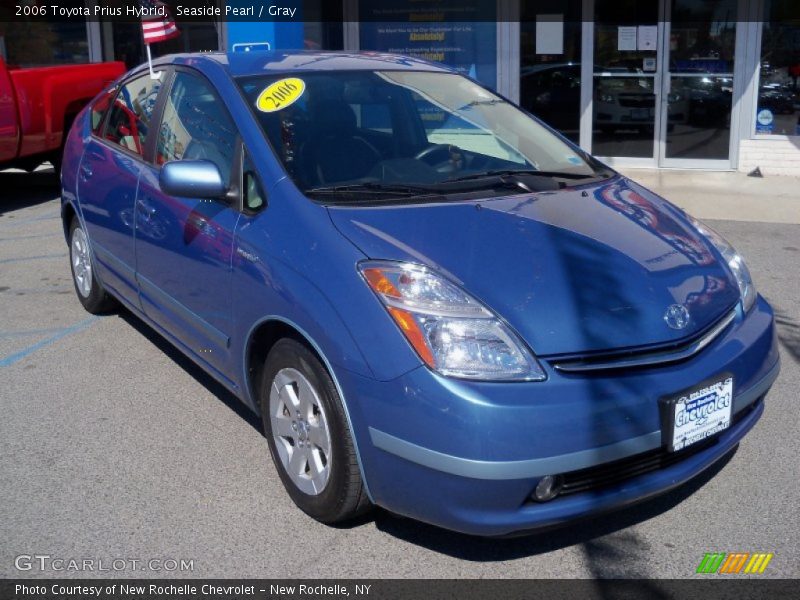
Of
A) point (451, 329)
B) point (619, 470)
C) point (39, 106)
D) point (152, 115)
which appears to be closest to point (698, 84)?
point (39, 106)

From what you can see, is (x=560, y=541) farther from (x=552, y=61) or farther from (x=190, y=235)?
(x=552, y=61)

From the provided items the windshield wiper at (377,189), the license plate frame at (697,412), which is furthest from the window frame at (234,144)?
the license plate frame at (697,412)

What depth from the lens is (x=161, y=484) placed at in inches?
149

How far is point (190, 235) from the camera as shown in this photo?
13.2 feet

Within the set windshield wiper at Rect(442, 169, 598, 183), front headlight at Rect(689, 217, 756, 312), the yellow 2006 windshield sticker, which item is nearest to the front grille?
front headlight at Rect(689, 217, 756, 312)

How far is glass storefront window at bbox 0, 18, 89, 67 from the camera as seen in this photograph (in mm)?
13945

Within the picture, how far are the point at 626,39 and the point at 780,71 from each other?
6.36 feet

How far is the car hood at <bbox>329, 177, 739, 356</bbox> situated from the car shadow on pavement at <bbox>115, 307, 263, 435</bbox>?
1.45 m

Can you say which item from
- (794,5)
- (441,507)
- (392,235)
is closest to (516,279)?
(392,235)

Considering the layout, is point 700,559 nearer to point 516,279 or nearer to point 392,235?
point 516,279

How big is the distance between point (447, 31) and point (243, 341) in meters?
9.98

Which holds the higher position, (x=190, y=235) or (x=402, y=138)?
(x=402, y=138)

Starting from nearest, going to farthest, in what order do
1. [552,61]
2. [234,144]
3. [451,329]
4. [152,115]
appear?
[451,329], [234,144], [152,115], [552,61]
